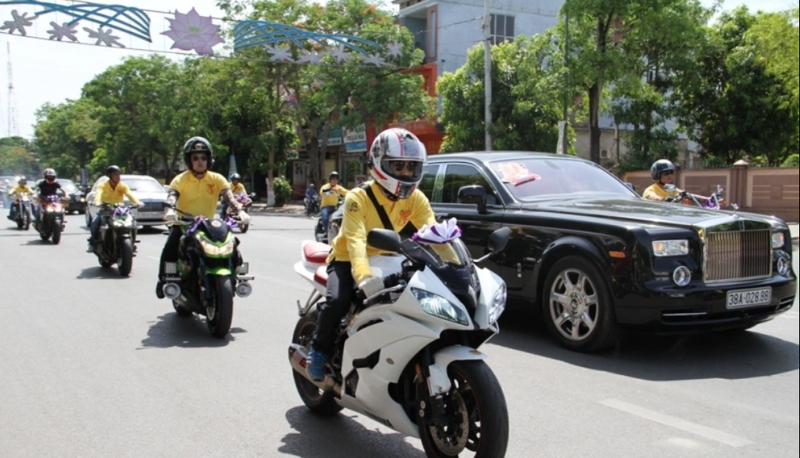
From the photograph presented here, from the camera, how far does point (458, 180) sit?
8180 mm

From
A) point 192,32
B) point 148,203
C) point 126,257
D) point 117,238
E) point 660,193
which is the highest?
point 192,32

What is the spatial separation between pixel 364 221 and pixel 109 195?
30.9ft

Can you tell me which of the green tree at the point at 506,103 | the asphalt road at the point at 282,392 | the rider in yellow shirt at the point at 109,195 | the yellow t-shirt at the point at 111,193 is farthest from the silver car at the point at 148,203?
the asphalt road at the point at 282,392

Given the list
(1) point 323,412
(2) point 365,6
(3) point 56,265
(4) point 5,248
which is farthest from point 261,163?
(1) point 323,412

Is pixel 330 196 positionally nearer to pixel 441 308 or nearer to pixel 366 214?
pixel 366 214

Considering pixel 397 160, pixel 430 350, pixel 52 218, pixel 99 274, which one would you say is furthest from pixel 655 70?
pixel 430 350

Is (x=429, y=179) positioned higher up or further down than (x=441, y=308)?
higher up

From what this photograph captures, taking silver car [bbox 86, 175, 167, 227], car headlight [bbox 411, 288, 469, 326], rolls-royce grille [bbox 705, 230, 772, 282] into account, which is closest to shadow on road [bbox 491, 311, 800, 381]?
rolls-royce grille [bbox 705, 230, 772, 282]

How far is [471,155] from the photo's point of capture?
26.7 ft

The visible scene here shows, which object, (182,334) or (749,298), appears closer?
(749,298)

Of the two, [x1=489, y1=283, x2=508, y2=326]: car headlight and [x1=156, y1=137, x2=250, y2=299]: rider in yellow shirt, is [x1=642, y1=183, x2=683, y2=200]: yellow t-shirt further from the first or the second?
[x1=489, y1=283, x2=508, y2=326]: car headlight

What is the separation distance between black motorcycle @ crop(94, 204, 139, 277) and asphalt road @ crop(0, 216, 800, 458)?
9.26 feet

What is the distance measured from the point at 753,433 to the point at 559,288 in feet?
7.99

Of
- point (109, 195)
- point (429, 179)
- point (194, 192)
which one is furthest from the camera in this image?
point (109, 195)
